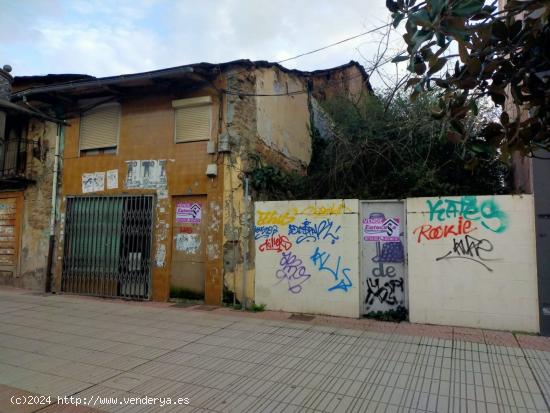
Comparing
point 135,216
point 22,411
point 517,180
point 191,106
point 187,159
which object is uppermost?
point 191,106

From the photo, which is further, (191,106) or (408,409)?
(191,106)


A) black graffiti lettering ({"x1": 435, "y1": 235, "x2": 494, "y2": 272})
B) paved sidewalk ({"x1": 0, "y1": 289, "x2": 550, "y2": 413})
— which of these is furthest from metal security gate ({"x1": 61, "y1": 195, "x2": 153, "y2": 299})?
black graffiti lettering ({"x1": 435, "y1": 235, "x2": 494, "y2": 272})

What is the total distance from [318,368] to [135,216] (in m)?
6.48

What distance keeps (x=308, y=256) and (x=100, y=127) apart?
6800 millimetres

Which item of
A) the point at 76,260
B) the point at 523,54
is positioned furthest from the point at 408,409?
the point at 76,260

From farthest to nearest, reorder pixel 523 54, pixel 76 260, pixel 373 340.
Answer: pixel 76 260
pixel 373 340
pixel 523 54

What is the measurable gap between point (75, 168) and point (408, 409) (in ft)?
33.3

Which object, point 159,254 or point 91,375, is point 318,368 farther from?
point 159,254

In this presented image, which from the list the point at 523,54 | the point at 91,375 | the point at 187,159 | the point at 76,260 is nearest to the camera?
the point at 523,54

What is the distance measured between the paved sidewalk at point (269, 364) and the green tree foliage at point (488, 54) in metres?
2.73

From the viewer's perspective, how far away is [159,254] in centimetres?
948

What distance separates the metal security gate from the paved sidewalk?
78.3 inches

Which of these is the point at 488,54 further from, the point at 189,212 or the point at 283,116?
the point at 283,116

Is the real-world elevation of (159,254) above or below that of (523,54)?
below
